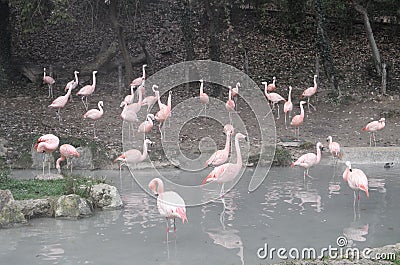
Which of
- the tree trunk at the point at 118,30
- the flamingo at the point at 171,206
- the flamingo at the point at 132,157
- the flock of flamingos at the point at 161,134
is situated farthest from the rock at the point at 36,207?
the tree trunk at the point at 118,30

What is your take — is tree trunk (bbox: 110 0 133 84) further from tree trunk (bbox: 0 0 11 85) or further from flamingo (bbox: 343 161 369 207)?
flamingo (bbox: 343 161 369 207)

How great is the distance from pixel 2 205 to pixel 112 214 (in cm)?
139

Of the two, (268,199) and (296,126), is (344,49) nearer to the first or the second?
(296,126)

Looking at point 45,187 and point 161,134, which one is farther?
point 161,134

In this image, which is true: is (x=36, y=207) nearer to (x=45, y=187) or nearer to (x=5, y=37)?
(x=45, y=187)

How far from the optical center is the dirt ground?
41.5 feet

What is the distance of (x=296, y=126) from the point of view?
13859 millimetres

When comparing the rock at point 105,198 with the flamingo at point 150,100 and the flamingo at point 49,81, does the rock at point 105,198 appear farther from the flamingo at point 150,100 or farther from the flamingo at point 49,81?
the flamingo at point 49,81

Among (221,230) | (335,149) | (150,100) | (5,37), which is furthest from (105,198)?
(5,37)

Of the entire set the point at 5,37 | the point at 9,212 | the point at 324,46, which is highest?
the point at 5,37

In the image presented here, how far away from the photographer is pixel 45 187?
366 inches

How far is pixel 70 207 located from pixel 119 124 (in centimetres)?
579

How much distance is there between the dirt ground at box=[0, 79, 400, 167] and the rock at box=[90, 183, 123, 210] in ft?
9.86

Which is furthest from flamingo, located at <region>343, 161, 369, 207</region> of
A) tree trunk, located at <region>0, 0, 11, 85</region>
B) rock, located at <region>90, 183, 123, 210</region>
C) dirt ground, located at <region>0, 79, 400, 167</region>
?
tree trunk, located at <region>0, 0, 11, 85</region>
